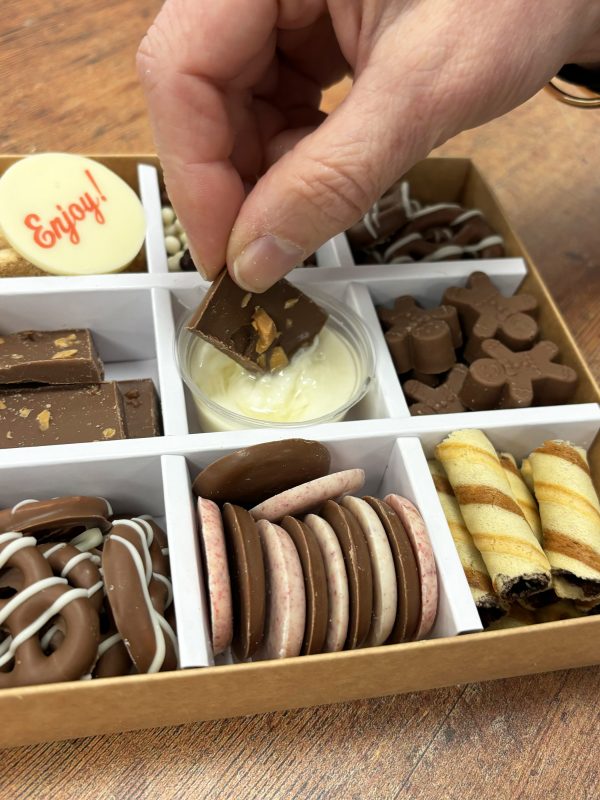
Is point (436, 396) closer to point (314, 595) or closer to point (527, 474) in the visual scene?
point (527, 474)

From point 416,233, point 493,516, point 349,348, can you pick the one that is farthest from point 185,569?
point 416,233

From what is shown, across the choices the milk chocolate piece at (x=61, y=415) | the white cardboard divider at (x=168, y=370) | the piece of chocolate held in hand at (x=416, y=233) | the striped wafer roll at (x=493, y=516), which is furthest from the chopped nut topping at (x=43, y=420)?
the piece of chocolate held in hand at (x=416, y=233)

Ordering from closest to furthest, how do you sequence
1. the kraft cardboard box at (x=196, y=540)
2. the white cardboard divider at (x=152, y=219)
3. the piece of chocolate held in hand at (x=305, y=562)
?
the kraft cardboard box at (x=196, y=540) < the piece of chocolate held in hand at (x=305, y=562) < the white cardboard divider at (x=152, y=219)

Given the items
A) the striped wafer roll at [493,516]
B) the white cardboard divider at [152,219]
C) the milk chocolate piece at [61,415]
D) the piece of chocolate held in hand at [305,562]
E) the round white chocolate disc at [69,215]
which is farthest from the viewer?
the white cardboard divider at [152,219]

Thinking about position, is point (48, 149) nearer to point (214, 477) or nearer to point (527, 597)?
point (214, 477)

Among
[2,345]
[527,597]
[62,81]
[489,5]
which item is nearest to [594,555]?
[527,597]

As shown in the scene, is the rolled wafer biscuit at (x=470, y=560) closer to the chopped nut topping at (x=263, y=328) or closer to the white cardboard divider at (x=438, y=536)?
the white cardboard divider at (x=438, y=536)
